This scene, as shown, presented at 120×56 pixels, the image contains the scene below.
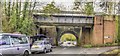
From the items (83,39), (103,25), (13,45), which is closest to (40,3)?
(103,25)

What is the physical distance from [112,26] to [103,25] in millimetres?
1765

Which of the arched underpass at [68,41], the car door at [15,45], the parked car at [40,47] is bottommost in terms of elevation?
the arched underpass at [68,41]

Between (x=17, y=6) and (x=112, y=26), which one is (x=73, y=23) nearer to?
(x=112, y=26)

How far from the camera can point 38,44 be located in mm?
36000

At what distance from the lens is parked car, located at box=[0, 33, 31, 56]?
17969 millimetres

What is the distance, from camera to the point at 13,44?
1877 centimetres

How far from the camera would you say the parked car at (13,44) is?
59.0 feet

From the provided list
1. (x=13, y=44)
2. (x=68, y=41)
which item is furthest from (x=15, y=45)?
(x=68, y=41)

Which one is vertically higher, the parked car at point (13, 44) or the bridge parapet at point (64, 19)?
the bridge parapet at point (64, 19)

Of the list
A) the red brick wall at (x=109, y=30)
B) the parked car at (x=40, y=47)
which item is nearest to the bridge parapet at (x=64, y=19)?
the red brick wall at (x=109, y=30)

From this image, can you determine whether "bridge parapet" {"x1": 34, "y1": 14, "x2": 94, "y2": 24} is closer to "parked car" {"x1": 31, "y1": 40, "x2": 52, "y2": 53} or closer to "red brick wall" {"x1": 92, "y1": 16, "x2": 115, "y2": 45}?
"red brick wall" {"x1": 92, "y1": 16, "x2": 115, "y2": 45}

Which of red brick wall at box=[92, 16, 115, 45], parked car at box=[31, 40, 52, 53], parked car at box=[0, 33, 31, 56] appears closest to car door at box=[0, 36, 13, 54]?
parked car at box=[0, 33, 31, 56]

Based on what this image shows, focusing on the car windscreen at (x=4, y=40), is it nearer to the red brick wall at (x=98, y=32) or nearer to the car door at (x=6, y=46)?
the car door at (x=6, y=46)

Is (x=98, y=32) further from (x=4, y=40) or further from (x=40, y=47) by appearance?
(x=4, y=40)
